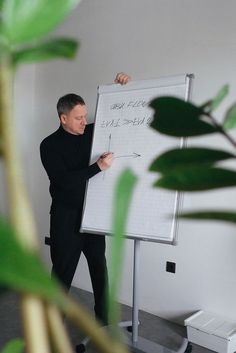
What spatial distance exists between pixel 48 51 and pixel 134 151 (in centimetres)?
188

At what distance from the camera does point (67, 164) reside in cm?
233

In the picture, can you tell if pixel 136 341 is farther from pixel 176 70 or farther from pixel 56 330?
pixel 56 330

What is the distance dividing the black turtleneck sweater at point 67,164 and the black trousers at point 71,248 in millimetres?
84

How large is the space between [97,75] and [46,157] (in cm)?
111

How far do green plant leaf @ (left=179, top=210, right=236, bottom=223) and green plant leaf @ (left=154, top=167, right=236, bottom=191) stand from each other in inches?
0.9

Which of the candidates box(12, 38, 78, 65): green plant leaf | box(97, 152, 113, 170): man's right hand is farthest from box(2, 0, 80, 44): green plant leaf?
box(97, 152, 113, 170): man's right hand

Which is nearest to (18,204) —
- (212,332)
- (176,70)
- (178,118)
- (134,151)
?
(178,118)

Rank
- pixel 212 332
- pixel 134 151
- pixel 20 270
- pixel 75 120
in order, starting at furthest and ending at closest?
pixel 75 120 → pixel 212 332 → pixel 134 151 → pixel 20 270

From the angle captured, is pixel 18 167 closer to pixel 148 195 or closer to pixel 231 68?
pixel 148 195

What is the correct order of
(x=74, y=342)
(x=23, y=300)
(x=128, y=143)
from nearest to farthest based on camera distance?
(x=23, y=300) < (x=128, y=143) < (x=74, y=342)

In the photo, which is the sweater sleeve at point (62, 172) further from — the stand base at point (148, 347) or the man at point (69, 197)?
the stand base at point (148, 347)

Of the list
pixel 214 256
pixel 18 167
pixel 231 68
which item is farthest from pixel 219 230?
pixel 18 167

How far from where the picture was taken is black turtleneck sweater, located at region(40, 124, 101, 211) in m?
2.25

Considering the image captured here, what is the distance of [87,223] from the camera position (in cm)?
222
